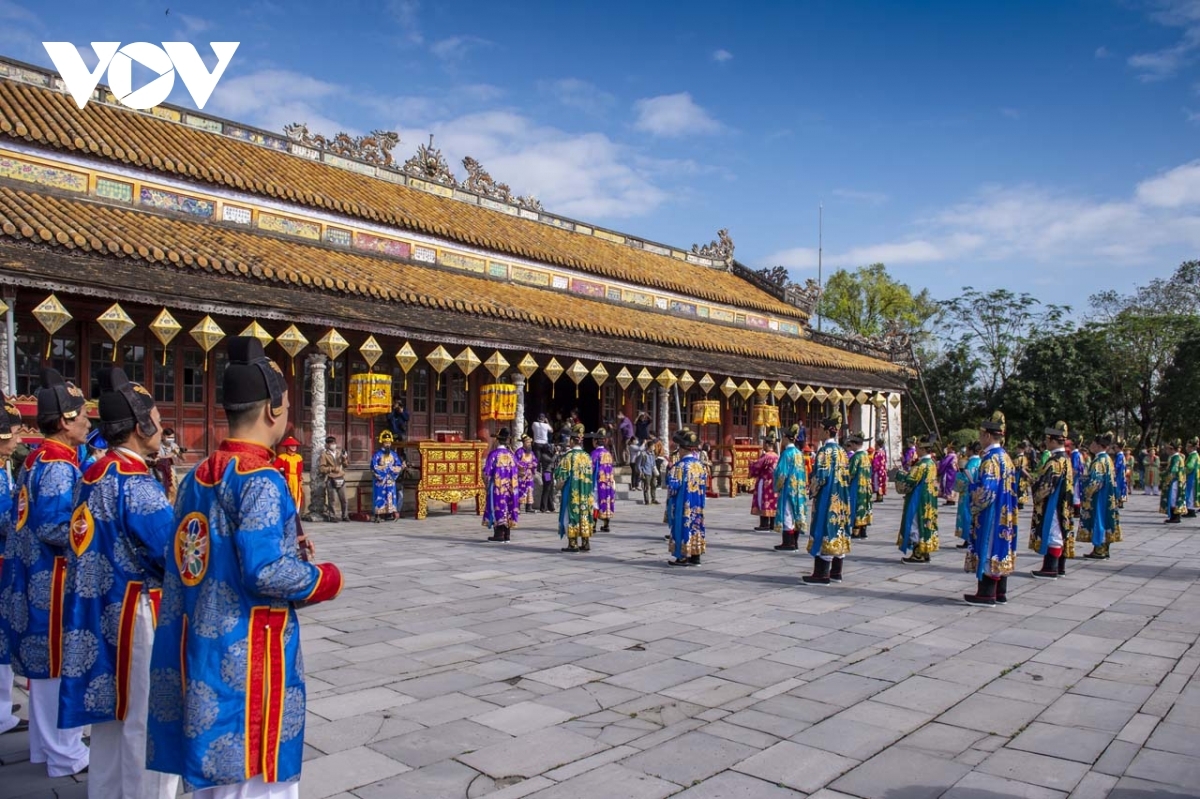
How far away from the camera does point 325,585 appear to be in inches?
100

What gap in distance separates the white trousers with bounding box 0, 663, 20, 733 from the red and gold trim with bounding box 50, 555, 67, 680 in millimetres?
856

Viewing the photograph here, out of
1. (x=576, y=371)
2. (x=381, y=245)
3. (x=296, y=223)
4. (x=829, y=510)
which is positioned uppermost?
(x=296, y=223)

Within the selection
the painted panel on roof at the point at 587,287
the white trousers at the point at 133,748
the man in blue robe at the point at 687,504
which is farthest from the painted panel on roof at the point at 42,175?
the white trousers at the point at 133,748

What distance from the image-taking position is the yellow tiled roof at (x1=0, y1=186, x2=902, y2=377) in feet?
36.8

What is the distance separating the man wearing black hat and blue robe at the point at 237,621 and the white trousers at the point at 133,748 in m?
0.65

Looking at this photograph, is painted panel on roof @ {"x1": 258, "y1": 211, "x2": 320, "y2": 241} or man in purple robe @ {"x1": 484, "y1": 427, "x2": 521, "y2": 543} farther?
painted panel on roof @ {"x1": 258, "y1": 211, "x2": 320, "y2": 241}

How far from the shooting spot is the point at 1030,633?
654 centimetres

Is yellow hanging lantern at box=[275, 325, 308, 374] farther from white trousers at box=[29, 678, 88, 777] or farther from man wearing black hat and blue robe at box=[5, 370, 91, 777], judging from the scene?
white trousers at box=[29, 678, 88, 777]

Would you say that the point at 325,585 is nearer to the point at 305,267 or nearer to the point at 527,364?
the point at 305,267

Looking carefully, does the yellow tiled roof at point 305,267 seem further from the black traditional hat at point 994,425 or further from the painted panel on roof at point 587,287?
the black traditional hat at point 994,425

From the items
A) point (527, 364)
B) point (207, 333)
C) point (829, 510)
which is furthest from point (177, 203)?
point (829, 510)

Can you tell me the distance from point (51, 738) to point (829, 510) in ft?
21.2

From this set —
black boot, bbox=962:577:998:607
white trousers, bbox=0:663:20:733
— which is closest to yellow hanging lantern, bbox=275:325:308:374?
white trousers, bbox=0:663:20:733

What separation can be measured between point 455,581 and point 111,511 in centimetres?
524
